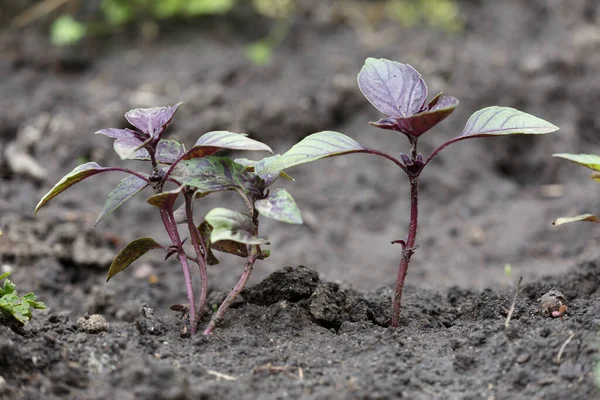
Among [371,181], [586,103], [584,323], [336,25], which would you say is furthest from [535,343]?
[336,25]

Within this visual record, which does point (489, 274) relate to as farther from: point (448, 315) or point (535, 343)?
point (535, 343)

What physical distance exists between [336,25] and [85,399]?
15.1 ft

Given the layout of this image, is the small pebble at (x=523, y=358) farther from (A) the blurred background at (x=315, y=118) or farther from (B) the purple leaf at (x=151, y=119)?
(A) the blurred background at (x=315, y=118)

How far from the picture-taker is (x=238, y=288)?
6.39ft

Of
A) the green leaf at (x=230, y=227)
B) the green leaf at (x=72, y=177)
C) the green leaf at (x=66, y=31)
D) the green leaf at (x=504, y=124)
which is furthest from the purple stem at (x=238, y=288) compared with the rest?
the green leaf at (x=66, y=31)

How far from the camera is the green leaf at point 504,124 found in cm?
174

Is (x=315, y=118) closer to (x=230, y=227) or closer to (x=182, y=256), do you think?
(x=182, y=256)

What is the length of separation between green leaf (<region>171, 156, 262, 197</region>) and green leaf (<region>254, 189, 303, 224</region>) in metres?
0.08

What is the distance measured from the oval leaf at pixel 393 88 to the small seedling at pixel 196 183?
0.35m

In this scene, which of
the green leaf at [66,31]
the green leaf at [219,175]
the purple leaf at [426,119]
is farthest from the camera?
the green leaf at [66,31]

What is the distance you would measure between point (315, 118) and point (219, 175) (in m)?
2.75

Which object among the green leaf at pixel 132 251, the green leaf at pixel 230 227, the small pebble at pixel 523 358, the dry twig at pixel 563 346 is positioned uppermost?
the green leaf at pixel 230 227

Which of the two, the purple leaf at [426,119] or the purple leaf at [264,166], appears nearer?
the purple leaf at [426,119]

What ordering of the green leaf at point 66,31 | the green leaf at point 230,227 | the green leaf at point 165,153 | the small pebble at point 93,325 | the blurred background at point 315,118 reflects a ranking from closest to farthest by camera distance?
the green leaf at point 230,227 < the green leaf at point 165,153 < the small pebble at point 93,325 < the blurred background at point 315,118 < the green leaf at point 66,31
